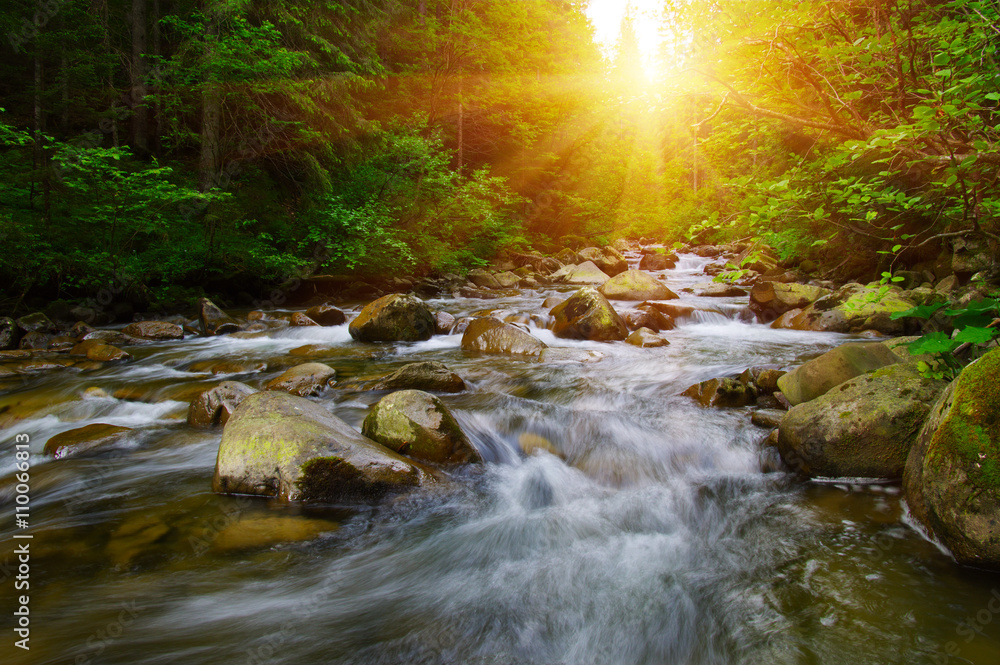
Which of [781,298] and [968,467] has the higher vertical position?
[781,298]

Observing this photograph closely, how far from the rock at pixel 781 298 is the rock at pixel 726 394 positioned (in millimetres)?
5530

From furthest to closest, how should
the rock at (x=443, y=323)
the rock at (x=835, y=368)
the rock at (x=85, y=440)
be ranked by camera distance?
the rock at (x=443, y=323) < the rock at (x=835, y=368) < the rock at (x=85, y=440)

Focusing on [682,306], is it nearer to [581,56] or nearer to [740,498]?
[740,498]

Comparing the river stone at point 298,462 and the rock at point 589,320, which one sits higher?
the rock at point 589,320

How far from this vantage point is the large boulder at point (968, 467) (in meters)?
2.51

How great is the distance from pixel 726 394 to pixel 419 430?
358 cm

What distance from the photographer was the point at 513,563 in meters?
3.29

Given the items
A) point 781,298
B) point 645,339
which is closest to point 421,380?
point 645,339

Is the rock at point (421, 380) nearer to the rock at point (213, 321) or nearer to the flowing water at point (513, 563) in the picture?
the flowing water at point (513, 563)

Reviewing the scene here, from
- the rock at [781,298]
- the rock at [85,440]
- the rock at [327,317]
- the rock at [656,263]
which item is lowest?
the rock at [85,440]

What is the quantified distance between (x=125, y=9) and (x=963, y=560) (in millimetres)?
21660

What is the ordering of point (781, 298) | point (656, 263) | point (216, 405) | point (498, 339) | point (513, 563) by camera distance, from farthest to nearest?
1. point (656, 263)
2. point (781, 298)
3. point (498, 339)
4. point (216, 405)
5. point (513, 563)

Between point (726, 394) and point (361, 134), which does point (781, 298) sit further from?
point (361, 134)

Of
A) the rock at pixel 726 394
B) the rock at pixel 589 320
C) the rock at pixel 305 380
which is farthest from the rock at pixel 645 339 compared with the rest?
the rock at pixel 305 380
